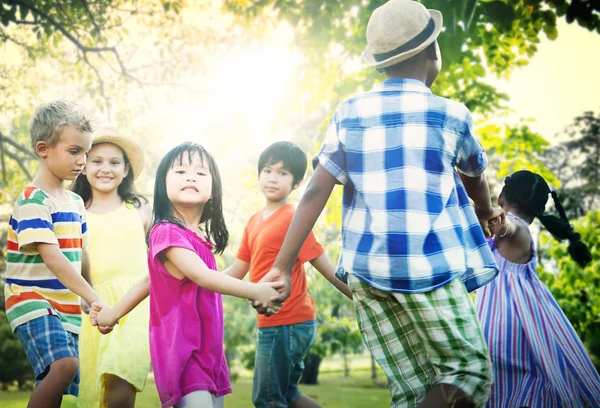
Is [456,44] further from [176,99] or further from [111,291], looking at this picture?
[176,99]

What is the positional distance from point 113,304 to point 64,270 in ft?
1.62

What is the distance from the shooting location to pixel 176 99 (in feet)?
26.1

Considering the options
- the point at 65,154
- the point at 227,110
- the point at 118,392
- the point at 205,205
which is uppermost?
the point at 227,110

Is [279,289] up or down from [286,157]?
down

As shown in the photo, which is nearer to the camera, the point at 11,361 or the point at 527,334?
the point at 527,334

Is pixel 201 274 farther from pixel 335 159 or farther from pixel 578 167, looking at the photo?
pixel 578 167

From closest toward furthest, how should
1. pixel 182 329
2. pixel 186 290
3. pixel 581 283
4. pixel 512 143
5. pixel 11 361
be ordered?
pixel 182 329 < pixel 186 290 < pixel 512 143 < pixel 11 361 < pixel 581 283

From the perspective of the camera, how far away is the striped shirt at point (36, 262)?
2.55m

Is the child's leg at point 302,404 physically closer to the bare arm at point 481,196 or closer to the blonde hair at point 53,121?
the bare arm at point 481,196

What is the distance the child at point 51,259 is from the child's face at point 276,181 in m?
0.90

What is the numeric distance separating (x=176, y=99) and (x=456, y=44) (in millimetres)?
5025

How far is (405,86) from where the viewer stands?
207cm

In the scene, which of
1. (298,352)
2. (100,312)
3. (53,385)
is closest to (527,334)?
(298,352)

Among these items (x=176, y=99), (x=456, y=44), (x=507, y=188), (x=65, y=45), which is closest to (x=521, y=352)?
(x=507, y=188)
